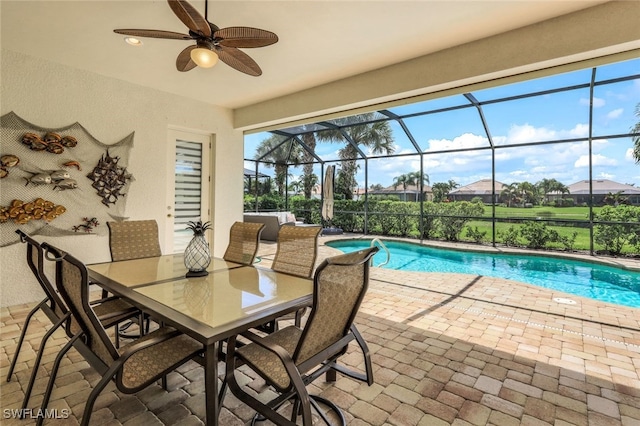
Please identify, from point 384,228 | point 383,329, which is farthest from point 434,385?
point 384,228

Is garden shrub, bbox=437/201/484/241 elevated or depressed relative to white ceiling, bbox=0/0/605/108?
depressed

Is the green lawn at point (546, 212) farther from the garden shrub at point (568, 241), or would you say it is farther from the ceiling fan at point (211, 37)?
the ceiling fan at point (211, 37)

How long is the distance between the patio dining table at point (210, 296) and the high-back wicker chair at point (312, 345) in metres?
0.14

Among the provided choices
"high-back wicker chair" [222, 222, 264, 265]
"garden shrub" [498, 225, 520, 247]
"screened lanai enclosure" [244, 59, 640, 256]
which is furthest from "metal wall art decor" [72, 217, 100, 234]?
"garden shrub" [498, 225, 520, 247]

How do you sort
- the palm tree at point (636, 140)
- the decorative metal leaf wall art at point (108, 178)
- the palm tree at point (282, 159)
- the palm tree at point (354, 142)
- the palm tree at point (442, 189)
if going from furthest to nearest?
the palm tree at point (282, 159)
the palm tree at point (354, 142)
the palm tree at point (442, 189)
the palm tree at point (636, 140)
the decorative metal leaf wall art at point (108, 178)

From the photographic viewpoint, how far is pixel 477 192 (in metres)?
9.01

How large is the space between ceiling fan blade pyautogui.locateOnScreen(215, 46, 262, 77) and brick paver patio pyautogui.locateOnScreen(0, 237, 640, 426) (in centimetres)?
240

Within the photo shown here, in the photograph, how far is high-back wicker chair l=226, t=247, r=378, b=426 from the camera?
4.38ft

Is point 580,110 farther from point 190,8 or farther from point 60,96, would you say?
point 60,96

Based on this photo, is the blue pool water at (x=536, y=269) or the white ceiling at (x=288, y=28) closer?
the white ceiling at (x=288, y=28)

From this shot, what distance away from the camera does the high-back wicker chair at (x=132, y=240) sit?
294 centimetres

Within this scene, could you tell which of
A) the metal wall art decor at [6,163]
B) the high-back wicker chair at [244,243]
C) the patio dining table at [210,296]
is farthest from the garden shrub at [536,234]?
the metal wall art decor at [6,163]

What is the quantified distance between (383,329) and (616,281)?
18.0 feet

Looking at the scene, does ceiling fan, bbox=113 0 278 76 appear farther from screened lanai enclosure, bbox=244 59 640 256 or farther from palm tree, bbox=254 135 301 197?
palm tree, bbox=254 135 301 197
